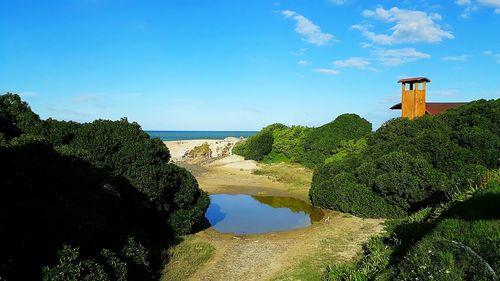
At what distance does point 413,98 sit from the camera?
3303 centimetres

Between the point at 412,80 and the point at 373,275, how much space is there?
89.0 ft

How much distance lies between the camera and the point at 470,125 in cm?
1939

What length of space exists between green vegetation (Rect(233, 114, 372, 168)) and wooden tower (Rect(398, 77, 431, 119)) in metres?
4.23

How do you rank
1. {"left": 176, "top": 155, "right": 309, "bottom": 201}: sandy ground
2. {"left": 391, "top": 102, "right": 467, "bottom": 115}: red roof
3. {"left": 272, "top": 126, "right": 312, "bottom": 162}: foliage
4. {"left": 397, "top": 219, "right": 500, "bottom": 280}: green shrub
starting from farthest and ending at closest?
{"left": 272, "top": 126, "right": 312, "bottom": 162}: foliage
{"left": 391, "top": 102, "right": 467, "bottom": 115}: red roof
{"left": 176, "top": 155, "right": 309, "bottom": 201}: sandy ground
{"left": 397, "top": 219, "right": 500, "bottom": 280}: green shrub

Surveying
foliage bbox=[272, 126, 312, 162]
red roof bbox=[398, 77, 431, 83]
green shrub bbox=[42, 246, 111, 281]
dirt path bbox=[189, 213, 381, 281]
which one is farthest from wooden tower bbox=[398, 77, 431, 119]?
green shrub bbox=[42, 246, 111, 281]

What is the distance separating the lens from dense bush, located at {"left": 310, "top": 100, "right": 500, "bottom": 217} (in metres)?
17.0

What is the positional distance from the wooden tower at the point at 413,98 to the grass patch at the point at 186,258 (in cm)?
2476

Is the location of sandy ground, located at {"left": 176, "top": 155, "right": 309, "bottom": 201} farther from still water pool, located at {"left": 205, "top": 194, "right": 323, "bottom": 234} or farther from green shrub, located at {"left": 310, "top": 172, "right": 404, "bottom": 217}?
green shrub, located at {"left": 310, "top": 172, "right": 404, "bottom": 217}

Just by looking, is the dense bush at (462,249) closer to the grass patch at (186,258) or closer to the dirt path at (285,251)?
the dirt path at (285,251)

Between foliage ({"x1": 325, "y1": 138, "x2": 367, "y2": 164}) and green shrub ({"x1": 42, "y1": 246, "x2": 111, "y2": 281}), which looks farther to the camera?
foliage ({"x1": 325, "y1": 138, "x2": 367, "y2": 164})

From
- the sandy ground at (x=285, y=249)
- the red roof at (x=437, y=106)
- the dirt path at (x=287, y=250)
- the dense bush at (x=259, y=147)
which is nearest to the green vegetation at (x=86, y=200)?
the dirt path at (x=287, y=250)

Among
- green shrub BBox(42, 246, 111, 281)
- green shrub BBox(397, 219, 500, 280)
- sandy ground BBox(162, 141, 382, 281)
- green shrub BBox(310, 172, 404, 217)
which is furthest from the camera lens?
green shrub BBox(310, 172, 404, 217)

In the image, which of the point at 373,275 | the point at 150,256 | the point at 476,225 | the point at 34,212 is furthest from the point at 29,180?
the point at 476,225

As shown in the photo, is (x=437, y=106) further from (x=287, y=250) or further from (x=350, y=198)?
(x=287, y=250)
